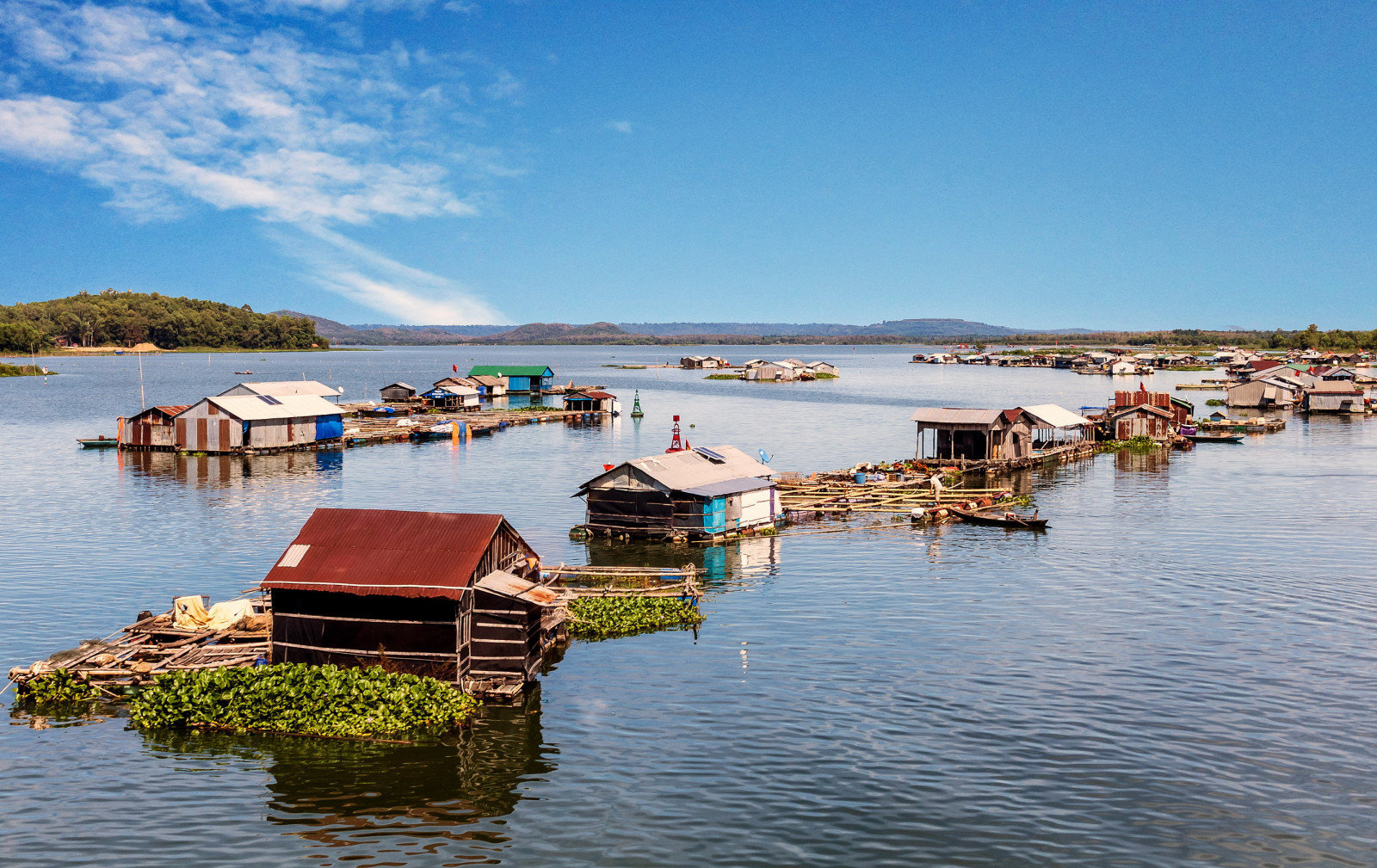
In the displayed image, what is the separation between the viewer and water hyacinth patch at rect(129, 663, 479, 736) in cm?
3042

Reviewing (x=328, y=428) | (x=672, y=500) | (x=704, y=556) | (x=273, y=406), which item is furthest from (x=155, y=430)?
(x=704, y=556)

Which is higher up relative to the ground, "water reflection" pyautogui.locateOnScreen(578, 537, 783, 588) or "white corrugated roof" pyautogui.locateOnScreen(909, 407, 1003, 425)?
"white corrugated roof" pyautogui.locateOnScreen(909, 407, 1003, 425)

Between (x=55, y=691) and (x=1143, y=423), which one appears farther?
(x=1143, y=423)

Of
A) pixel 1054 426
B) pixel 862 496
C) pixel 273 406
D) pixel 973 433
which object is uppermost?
pixel 273 406

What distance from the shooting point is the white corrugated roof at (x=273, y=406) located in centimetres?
9744

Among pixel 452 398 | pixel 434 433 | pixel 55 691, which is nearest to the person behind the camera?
pixel 55 691

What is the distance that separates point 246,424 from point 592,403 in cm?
6138

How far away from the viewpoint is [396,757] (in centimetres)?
2917

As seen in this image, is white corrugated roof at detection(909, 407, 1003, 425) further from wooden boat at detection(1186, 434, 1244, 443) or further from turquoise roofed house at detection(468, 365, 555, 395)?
turquoise roofed house at detection(468, 365, 555, 395)

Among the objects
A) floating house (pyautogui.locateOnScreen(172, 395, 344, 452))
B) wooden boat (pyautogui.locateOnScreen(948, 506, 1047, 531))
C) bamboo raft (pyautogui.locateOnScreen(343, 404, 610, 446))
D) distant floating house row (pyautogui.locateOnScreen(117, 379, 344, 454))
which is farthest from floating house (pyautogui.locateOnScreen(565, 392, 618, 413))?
wooden boat (pyautogui.locateOnScreen(948, 506, 1047, 531))

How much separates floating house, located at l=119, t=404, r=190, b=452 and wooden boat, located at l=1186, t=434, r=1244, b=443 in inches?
4102

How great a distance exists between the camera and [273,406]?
10094cm

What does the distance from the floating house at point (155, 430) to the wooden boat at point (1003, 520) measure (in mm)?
73610

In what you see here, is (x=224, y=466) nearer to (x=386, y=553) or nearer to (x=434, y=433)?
(x=434, y=433)
